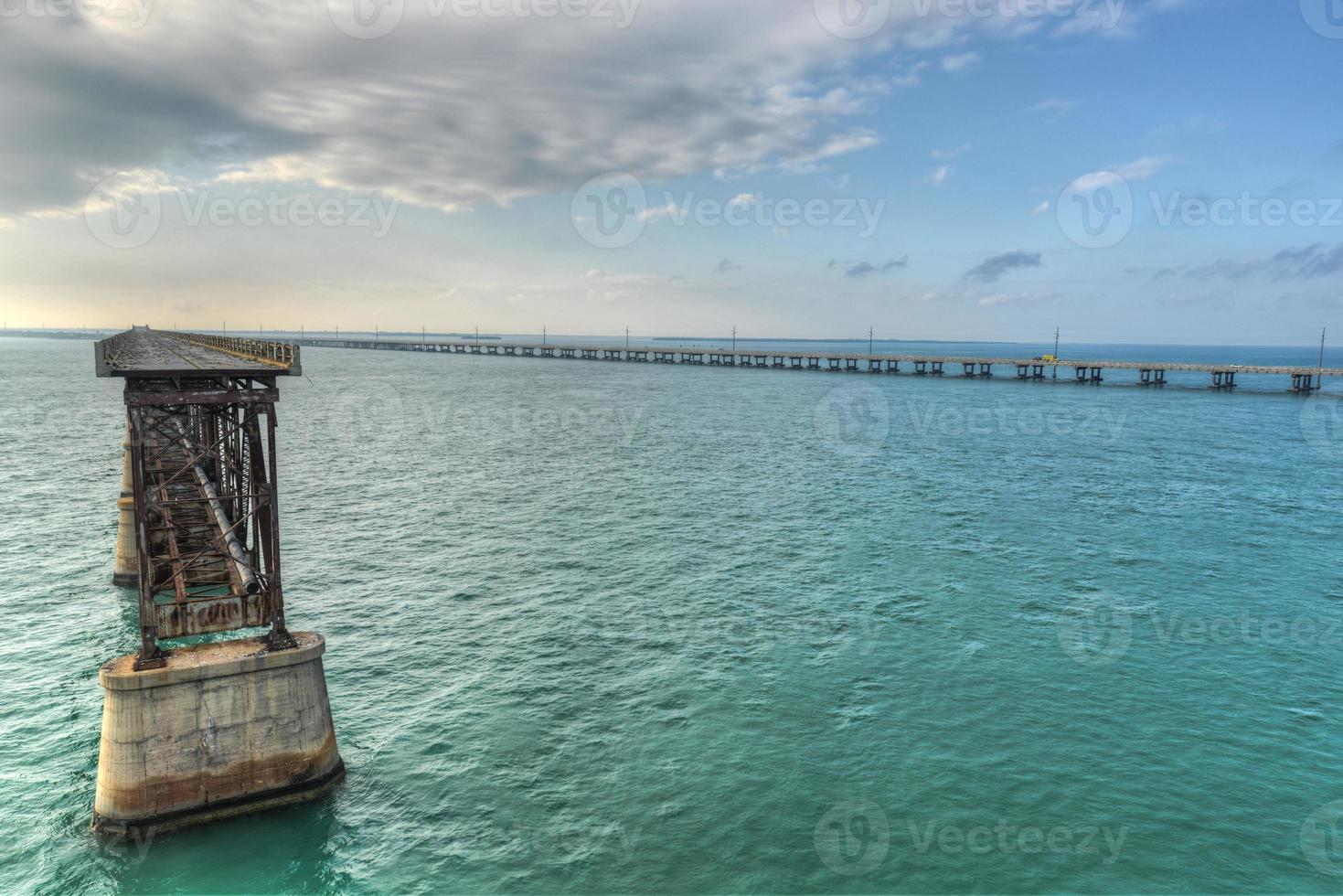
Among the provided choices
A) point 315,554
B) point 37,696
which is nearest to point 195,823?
point 37,696

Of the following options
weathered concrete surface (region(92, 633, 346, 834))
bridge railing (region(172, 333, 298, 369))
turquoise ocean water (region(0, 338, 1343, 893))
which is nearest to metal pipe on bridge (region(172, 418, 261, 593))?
weathered concrete surface (region(92, 633, 346, 834))

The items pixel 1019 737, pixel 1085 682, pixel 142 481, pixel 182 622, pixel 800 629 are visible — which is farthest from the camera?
pixel 800 629

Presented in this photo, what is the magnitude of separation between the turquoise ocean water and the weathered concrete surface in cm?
63

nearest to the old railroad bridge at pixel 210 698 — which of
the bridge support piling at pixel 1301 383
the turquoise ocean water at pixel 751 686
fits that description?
the turquoise ocean water at pixel 751 686

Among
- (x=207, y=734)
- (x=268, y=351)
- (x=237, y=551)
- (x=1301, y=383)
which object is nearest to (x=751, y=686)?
(x=207, y=734)

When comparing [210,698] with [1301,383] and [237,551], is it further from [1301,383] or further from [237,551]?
[1301,383]

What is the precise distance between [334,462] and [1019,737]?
56100mm

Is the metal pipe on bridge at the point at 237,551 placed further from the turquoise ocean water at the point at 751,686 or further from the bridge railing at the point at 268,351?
the turquoise ocean water at the point at 751,686

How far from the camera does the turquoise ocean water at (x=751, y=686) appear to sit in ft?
50.7

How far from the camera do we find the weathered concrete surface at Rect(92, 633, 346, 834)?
1452 centimetres

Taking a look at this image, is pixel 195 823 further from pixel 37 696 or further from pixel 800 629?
pixel 800 629

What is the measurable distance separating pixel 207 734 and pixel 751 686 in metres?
14.2

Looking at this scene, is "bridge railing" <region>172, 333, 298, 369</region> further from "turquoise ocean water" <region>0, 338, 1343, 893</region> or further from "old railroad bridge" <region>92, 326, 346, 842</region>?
"turquoise ocean water" <region>0, 338, 1343, 893</region>

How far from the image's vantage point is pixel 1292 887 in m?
15.1
